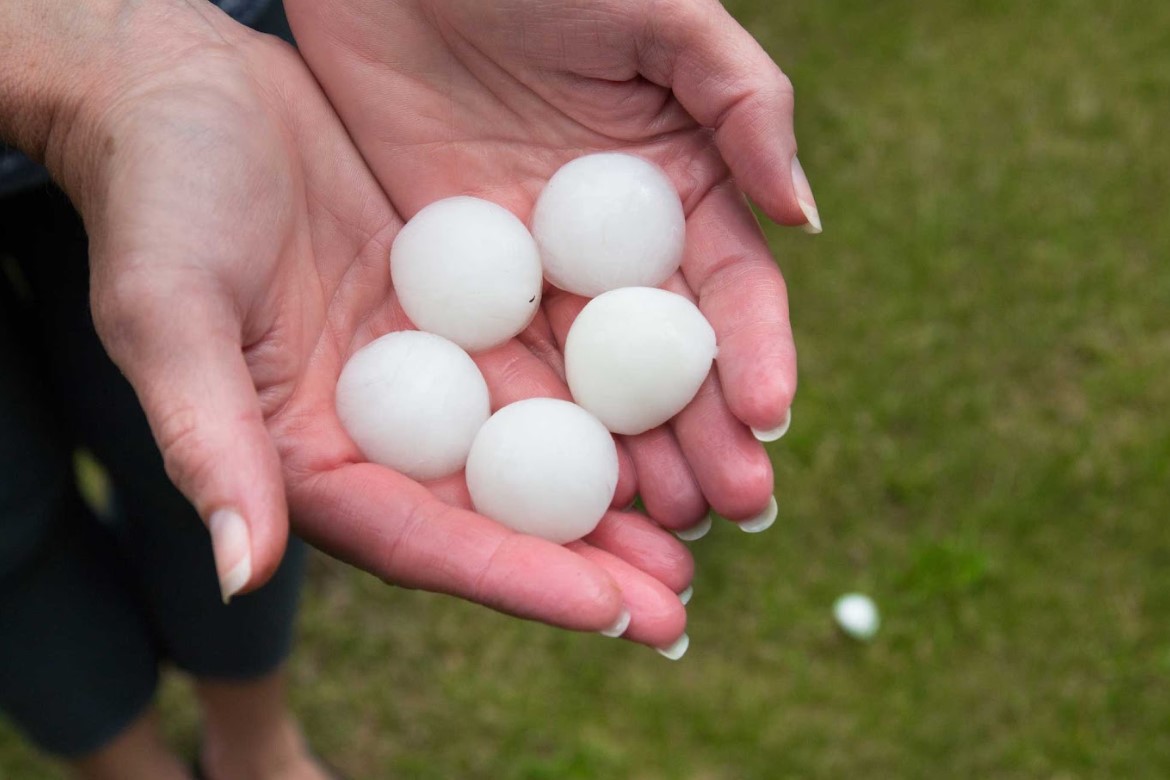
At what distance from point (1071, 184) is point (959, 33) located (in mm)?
576

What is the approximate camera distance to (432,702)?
207cm

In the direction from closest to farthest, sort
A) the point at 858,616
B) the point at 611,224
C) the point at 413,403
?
the point at 413,403, the point at 611,224, the point at 858,616

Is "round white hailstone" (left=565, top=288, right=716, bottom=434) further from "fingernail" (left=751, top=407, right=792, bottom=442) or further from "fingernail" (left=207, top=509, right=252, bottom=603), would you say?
"fingernail" (left=207, top=509, right=252, bottom=603)

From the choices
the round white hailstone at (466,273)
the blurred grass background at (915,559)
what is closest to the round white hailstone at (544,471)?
the round white hailstone at (466,273)

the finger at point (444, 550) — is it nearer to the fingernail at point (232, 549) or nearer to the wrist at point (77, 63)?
the fingernail at point (232, 549)

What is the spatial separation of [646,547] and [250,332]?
19.9 inches

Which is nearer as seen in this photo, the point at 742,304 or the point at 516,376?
the point at 742,304

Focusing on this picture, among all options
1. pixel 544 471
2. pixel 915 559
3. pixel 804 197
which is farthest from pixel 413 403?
pixel 915 559

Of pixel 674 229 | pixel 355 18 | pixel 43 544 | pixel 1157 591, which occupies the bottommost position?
pixel 1157 591

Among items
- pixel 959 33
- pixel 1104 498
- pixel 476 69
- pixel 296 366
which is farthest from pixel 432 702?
pixel 959 33

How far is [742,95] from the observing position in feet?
4.48

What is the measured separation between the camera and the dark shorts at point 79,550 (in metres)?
1.38

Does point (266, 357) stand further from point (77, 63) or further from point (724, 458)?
point (724, 458)

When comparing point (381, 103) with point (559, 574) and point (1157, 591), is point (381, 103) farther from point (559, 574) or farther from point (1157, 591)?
point (1157, 591)
